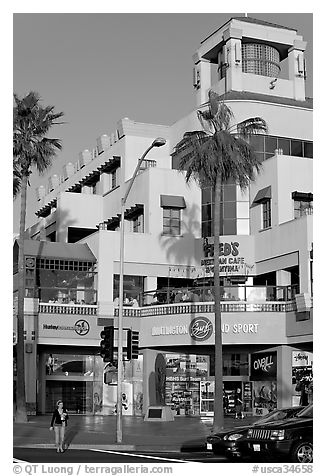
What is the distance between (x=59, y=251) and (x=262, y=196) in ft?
41.2

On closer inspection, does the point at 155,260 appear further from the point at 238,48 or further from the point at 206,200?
the point at 238,48

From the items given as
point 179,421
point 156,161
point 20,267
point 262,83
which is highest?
point 262,83

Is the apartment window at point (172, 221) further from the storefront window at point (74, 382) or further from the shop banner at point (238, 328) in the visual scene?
the storefront window at point (74, 382)

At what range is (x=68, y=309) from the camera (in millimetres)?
47188

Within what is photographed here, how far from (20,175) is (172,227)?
13.4 metres

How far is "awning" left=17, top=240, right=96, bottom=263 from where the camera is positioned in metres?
50.4

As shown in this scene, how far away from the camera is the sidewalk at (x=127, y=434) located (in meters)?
28.2

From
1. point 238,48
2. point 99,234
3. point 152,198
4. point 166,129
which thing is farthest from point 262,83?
point 99,234

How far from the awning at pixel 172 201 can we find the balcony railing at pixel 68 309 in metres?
8.16

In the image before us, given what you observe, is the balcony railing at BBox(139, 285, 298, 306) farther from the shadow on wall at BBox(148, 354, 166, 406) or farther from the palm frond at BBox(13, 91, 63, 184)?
the palm frond at BBox(13, 91, 63, 184)

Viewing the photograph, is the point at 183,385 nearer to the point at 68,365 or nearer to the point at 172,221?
the point at 68,365

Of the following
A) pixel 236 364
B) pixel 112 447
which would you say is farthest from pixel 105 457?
pixel 236 364

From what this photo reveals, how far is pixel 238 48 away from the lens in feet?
186

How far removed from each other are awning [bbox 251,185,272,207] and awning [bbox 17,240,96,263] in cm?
1009
